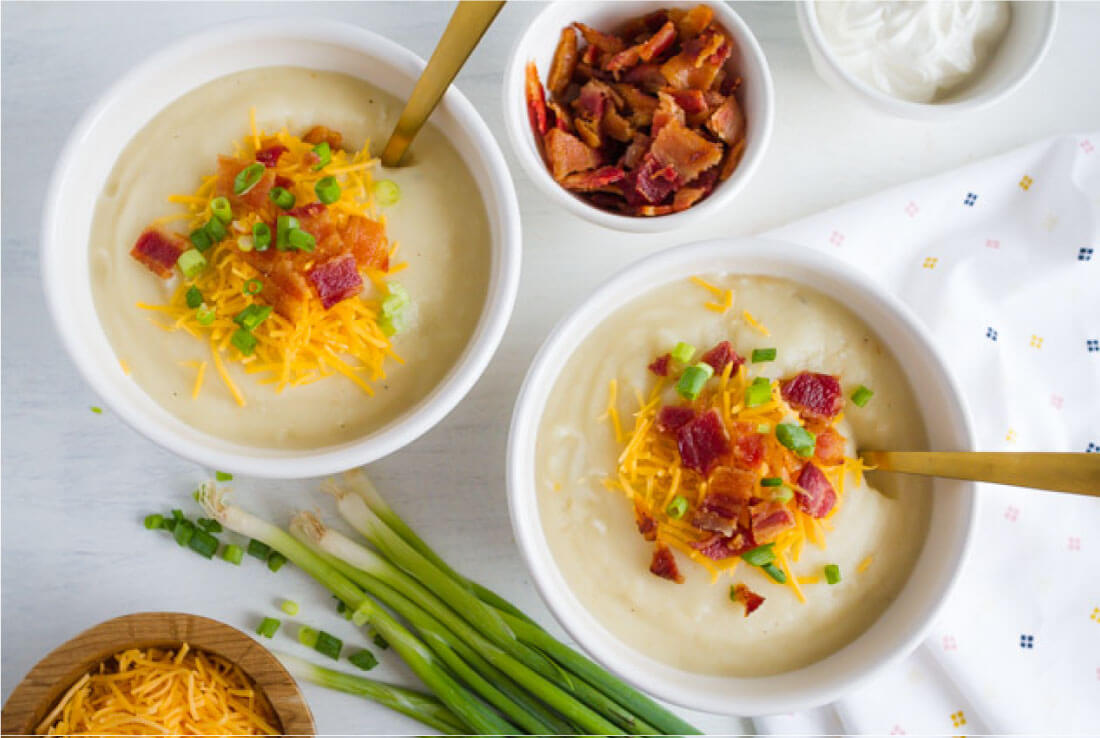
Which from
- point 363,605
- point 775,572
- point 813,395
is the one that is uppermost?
point 813,395

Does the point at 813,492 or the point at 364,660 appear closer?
the point at 813,492

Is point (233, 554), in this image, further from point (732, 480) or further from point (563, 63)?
point (563, 63)

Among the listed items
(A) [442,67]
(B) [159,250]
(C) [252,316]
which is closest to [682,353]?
(A) [442,67]

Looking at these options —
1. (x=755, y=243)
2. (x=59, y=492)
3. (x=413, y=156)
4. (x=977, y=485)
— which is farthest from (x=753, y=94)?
(x=59, y=492)

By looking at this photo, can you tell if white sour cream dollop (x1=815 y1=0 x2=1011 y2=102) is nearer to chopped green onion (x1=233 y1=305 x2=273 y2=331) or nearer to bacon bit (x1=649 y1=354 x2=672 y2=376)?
bacon bit (x1=649 y1=354 x2=672 y2=376)

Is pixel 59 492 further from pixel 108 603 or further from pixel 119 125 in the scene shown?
pixel 119 125

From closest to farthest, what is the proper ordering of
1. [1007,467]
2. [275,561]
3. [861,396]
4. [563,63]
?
1. [1007,467]
2. [861,396]
3. [563,63]
4. [275,561]

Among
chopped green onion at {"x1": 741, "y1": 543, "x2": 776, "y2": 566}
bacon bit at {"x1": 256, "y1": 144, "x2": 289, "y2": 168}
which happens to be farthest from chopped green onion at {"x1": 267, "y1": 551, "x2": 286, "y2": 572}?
chopped green onion at {"x1": 741, "y1": 543, "x2": 776, "y2": 566}

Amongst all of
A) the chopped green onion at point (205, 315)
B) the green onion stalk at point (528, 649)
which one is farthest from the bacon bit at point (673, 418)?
the chopped green onion at point (205, 315)
